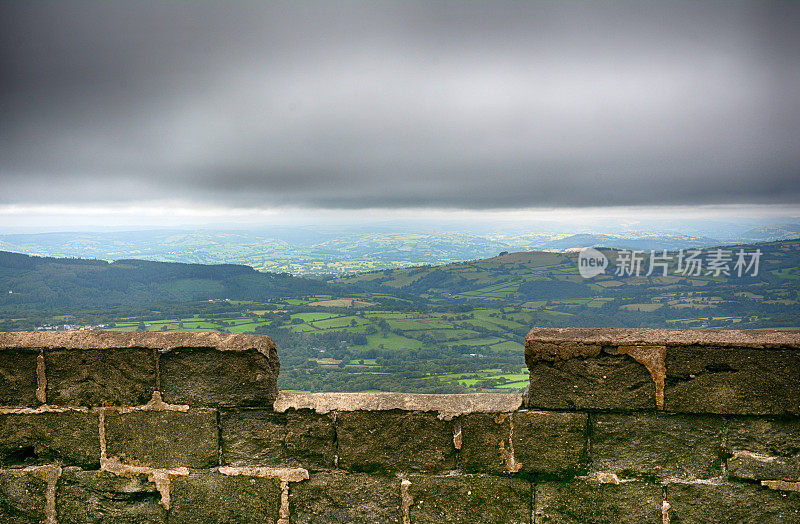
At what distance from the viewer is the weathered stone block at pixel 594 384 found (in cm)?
272

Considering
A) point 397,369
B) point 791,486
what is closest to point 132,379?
point 791,486

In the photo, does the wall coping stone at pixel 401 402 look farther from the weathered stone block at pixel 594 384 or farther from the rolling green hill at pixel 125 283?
the rolling green hill at pixel 125 283

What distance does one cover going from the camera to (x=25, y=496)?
10.0ft

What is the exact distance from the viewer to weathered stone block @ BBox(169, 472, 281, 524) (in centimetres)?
292

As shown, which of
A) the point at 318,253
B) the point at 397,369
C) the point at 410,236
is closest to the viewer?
the point at 397,369

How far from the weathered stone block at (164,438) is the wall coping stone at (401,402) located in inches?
19.3

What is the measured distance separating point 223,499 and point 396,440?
3.71 feet

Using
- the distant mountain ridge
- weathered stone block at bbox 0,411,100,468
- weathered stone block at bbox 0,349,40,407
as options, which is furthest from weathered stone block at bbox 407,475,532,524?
the distant mountain ridge

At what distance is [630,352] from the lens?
271 centimetres

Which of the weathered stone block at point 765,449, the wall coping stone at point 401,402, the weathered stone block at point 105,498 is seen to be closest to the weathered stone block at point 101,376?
the weathered stone block at point 105,498

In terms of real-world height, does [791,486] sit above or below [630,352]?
below

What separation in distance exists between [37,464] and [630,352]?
369cm

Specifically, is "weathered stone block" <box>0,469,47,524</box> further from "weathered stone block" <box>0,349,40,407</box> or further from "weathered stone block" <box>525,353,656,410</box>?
"weathered stone block" <box>525,353,656,410</box>

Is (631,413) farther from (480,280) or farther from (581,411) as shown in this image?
(480,280)
